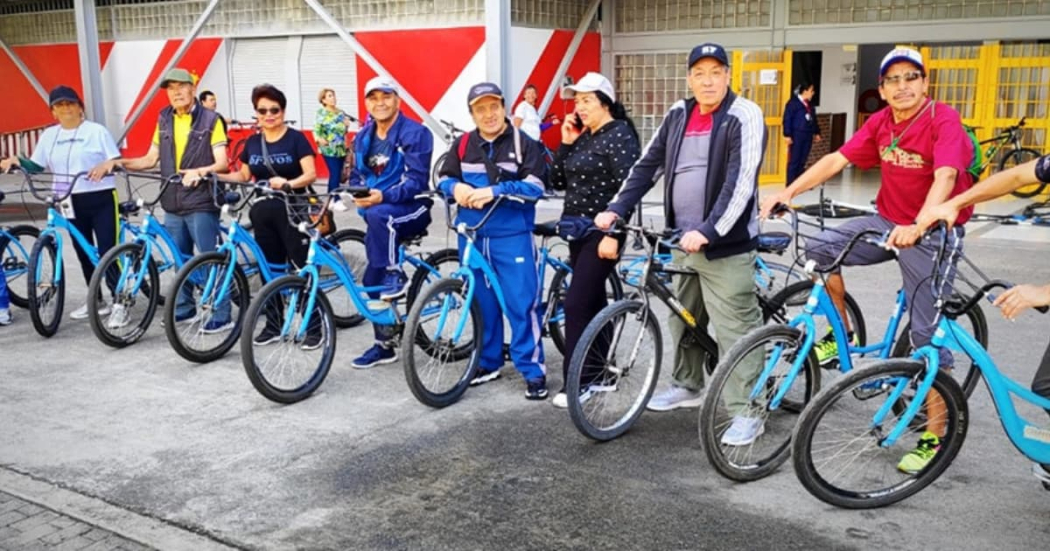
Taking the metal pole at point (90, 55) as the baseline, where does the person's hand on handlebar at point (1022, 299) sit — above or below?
below

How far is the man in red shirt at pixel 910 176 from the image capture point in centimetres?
420

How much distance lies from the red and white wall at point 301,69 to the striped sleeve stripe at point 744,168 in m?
9.90

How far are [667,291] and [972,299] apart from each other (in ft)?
4.53

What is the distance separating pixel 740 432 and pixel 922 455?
2.43 feet

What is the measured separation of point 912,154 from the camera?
4.49 meters

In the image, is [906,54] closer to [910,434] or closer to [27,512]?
[910,434]

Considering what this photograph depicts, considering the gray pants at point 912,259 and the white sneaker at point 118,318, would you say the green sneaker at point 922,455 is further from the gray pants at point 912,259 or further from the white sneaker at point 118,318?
the white sneaker at point 118,318

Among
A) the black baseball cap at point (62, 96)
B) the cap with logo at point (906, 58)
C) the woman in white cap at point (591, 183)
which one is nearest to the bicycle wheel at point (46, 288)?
the black baseball cap at point (62, 96)

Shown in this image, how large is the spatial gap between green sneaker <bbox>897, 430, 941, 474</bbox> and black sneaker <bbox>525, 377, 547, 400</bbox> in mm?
1957

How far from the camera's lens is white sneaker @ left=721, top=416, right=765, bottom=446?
4250 mm

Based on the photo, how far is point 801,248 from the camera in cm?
477

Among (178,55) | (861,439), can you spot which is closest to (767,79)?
(178,55)

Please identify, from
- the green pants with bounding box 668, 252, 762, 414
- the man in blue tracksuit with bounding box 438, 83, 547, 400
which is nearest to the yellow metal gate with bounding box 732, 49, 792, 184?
the man in blue tracksuit with bounding box 438, 83, 547, 400

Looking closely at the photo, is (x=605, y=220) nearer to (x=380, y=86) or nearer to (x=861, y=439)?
(x=861, y=439)
